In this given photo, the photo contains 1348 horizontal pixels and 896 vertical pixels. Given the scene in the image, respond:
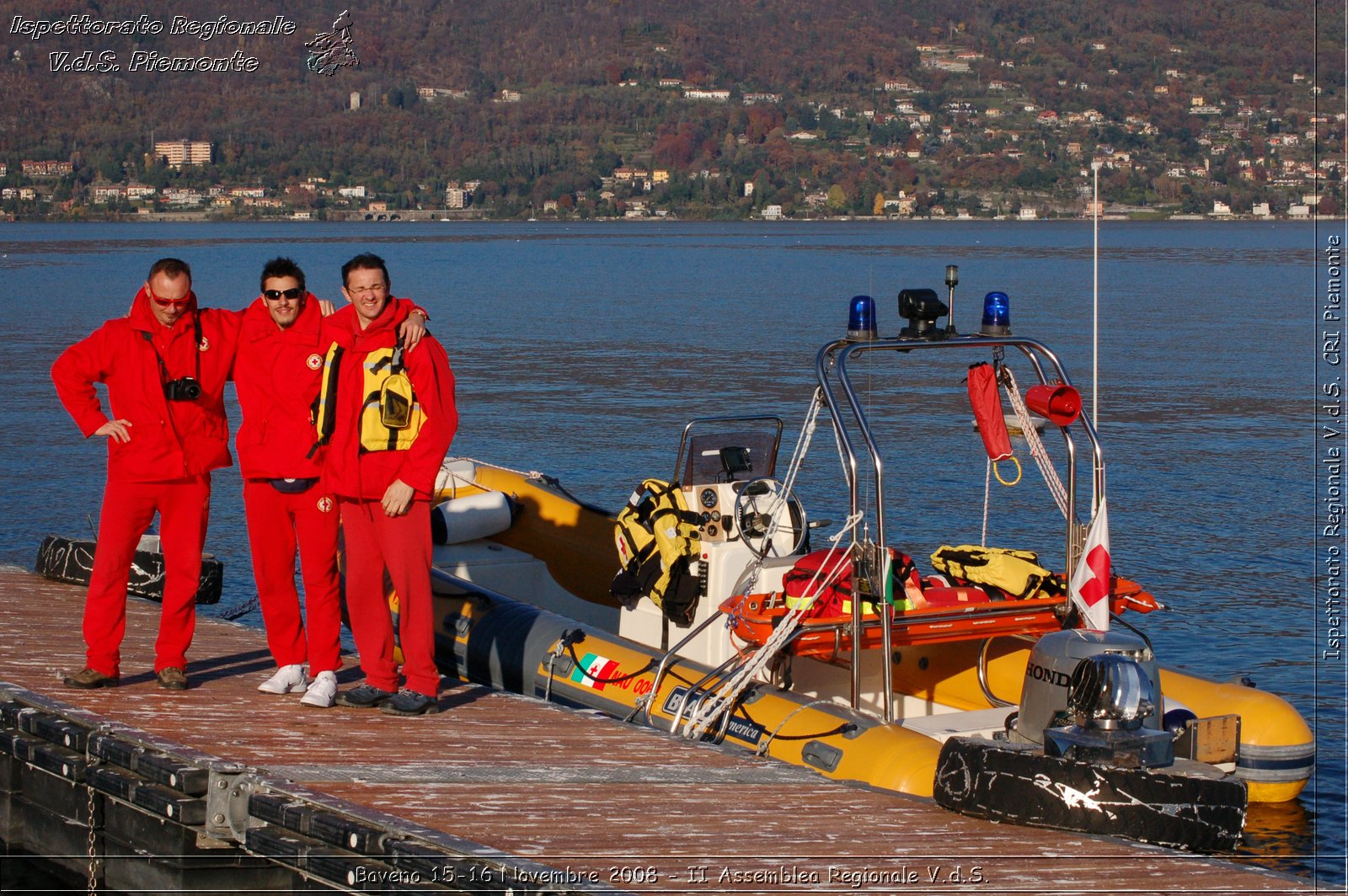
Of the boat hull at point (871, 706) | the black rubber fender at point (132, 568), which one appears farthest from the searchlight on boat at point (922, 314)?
the black rubber fender at point (132, 568)

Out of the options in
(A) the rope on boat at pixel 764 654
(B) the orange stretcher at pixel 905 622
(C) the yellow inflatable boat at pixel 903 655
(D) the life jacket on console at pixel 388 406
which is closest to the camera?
(C) the yellow inflatable boat at pixel 903 655

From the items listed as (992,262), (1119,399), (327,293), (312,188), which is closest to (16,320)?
(327,293)

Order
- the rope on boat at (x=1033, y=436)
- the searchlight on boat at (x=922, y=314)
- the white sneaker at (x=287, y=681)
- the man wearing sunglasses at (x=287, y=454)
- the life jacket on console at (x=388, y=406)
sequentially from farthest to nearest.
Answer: the rope on boat at (x=1033, y=436) < the searchlight on boat at (x=922, y=314) < the white sneaker at (x=287, y=681) < the man wearing sunglasses at (x=287, y=454) < the life jacket on console at (x=388, y=406)

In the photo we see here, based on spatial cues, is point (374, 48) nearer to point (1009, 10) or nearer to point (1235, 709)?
point (1009, 10)

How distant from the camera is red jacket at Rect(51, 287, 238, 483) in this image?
19.0ft

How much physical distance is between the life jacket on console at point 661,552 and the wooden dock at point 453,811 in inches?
63.5

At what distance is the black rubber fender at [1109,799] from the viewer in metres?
4.97

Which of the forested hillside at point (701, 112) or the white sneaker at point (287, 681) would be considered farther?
the forested hillside at point (701, 112)

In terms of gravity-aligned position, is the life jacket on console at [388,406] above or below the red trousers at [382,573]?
above

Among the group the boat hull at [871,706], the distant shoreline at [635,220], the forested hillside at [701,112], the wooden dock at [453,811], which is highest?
the forested hillside at [701,112]

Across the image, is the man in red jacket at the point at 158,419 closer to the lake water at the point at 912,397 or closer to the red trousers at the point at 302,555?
the red trousers at the point at 302,555

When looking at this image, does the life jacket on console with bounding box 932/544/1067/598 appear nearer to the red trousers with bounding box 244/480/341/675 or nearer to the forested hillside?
the red trousers with bounding box 244/480/341/675

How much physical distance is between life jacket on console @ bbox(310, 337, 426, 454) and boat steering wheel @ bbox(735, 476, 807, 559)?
88.2 inches

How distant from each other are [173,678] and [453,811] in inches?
69.5
